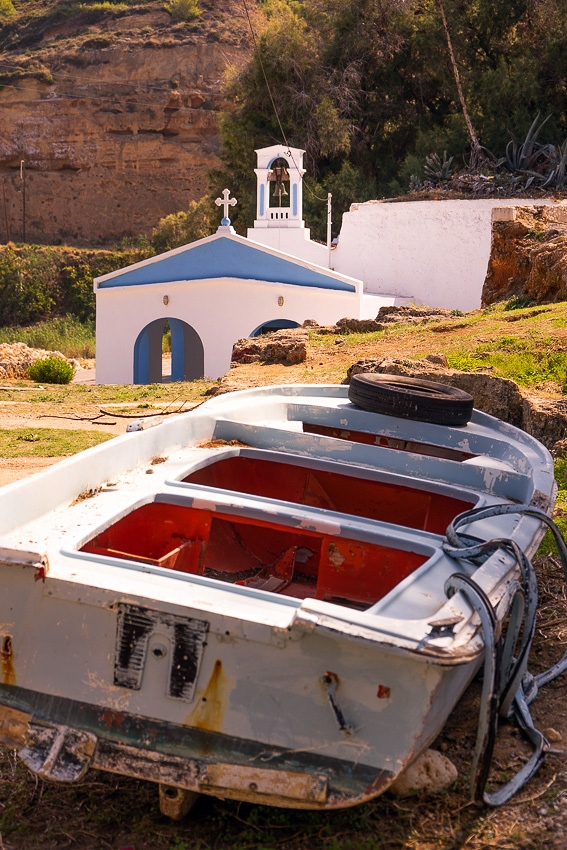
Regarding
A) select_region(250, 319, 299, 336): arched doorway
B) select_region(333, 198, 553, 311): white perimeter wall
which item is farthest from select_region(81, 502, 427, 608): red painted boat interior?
select_region(333, 198, 553, 311): white perimeter wall

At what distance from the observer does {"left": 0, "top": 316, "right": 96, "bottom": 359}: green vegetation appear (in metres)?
34.5

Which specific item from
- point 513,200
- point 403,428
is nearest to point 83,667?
point 403,428

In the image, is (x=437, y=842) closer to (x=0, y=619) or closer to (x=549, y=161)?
(x=0, y=619)

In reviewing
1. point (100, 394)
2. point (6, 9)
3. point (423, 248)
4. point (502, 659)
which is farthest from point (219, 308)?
point (6, 9)

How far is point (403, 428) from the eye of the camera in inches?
194

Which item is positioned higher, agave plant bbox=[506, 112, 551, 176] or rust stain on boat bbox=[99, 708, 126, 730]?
agave plant bbox=[506, 112, 551, 176]

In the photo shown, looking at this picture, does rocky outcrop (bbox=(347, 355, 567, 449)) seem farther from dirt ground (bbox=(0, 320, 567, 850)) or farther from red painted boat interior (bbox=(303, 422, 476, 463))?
dirt ground (bbox=(0, 320, 567, 850))

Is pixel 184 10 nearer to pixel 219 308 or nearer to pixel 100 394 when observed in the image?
pixel 219 308

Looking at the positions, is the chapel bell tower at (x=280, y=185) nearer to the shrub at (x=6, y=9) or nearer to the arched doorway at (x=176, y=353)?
the arched doorway at (x=176, y=353)

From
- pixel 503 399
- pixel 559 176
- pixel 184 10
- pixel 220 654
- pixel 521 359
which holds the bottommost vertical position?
pixel 220 654

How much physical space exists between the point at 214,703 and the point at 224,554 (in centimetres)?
180

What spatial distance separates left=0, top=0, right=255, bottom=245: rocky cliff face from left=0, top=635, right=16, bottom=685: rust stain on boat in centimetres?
4839

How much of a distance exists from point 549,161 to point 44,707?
26746 millimetres

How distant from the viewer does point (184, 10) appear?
55.7 m
